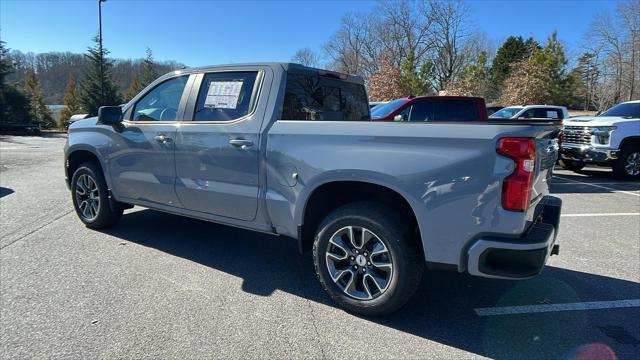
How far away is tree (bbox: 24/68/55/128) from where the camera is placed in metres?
33.7

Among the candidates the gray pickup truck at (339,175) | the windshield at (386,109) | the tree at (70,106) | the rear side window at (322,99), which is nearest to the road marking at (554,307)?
the gray pickup truck at (339,175)

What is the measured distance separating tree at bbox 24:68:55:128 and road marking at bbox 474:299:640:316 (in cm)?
3787

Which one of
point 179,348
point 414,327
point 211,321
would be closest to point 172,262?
point 211,321

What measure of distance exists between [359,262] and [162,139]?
95.1 inches

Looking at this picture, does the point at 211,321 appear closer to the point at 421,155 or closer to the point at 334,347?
the point at 334,347

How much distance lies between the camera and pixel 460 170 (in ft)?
9.00

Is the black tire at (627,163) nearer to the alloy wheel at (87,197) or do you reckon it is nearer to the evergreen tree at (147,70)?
the alloy wheel at (87,197)

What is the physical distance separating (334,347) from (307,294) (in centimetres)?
85

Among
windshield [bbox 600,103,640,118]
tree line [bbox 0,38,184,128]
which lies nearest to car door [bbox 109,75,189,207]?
windshield [bbox 600,103,640,118]

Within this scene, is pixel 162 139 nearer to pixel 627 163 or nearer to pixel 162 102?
pixel 162 102

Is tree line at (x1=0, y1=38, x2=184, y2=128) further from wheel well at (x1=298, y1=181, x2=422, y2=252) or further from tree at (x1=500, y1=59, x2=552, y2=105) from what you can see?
tree at (x1=500, y1=59, x2=552, y2=105)

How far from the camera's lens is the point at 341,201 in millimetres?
3607

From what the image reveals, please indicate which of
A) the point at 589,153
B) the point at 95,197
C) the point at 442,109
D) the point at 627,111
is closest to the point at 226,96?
the point at 95,197

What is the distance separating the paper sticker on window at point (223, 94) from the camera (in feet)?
13.0
